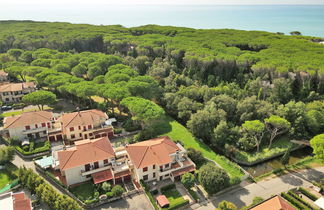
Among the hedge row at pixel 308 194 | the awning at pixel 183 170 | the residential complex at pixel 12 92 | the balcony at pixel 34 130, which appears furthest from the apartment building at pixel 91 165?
the residential complex at pixel 12 92

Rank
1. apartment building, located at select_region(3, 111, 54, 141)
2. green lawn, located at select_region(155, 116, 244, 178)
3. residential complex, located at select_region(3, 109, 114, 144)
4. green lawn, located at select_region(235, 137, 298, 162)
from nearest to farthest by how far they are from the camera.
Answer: green lawn, located at select_region(155, 116, 244, 178) < green lawn, located at select_region(235, 137, 298, 162) < apartment building, located at select_region(3, 111, 54, 141) < residential complex, located at select_region(3, 109, 114, 144)

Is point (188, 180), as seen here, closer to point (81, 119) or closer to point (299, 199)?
point (299, 199)

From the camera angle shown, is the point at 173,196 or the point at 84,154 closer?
the point at 173,196

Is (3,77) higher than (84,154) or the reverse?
higher

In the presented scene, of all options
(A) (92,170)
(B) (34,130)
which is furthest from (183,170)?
(B) (34,130)

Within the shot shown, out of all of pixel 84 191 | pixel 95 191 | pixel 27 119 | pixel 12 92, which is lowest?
pixel 84 191

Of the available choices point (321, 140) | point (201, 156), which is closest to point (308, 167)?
point (321, 140)

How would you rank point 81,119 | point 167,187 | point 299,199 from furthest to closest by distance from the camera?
1. point 81,119
2. point 167,187
3. point 299,199

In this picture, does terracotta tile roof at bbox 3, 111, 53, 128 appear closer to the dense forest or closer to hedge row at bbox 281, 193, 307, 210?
the dense forest

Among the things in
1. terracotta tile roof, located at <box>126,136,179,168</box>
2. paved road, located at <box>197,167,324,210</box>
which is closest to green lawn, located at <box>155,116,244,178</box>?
paved road, located at <box>197,167,324,210</box>
